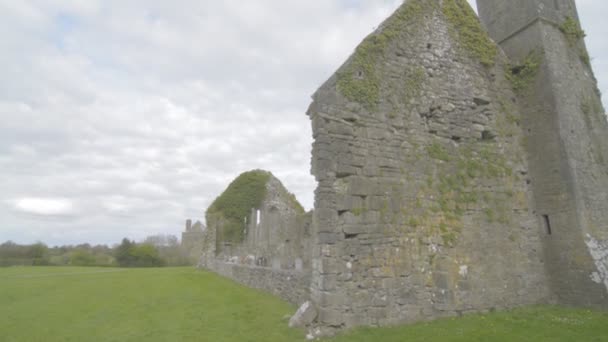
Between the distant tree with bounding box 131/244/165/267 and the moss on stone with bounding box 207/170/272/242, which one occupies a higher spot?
the moss on stone with bounding box 207/170/272/242

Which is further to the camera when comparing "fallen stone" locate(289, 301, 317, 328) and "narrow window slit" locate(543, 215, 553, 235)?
"narrow window slit" locate(543, 215, 553, 235)

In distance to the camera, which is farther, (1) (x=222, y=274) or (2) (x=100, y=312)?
(1) (x=222, y=274)

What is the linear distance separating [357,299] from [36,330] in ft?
23.5

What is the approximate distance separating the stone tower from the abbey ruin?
0.03 meters

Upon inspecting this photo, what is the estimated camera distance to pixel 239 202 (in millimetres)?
28125

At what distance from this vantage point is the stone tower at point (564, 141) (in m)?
8.34

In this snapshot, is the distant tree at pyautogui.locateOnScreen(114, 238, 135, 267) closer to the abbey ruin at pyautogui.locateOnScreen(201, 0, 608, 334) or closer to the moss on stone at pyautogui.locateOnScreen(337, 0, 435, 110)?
the abbey ruin at pyautogui.locateOnScreen(201, 0, 608, 334)

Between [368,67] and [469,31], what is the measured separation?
3.92m

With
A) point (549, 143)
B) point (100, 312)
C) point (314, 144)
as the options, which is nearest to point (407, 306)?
point (314, 144)

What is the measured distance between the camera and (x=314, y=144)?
7.35 m

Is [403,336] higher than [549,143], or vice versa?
[549,143]

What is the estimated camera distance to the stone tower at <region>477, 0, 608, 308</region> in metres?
8.34

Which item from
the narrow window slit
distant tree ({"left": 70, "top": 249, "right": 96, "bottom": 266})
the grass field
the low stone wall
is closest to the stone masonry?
the narrow window slit

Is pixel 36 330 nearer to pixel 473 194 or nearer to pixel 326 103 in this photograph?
pixel 326 103
